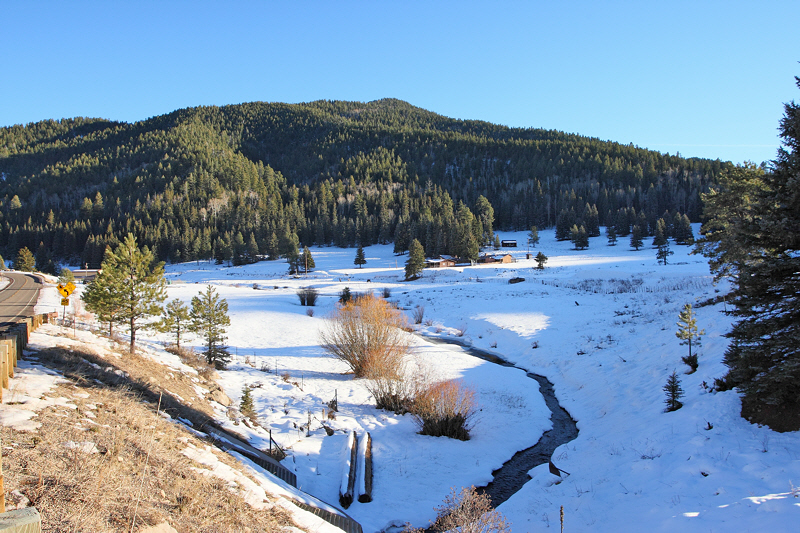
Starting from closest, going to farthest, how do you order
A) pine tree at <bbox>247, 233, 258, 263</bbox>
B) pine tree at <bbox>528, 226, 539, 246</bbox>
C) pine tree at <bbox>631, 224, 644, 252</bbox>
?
1. pine tree at <bbox>631, 224, 644, 252</bbox>
2. pine tree at <bbox>247, 233, 258, 263</bbox>
3. pine tree at <bbox>528, 226, 539, 246</bbox>

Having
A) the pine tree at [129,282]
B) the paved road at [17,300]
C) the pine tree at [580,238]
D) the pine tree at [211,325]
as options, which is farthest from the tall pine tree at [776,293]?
the pine tree at [580,238]

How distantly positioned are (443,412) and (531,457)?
10.9 ft

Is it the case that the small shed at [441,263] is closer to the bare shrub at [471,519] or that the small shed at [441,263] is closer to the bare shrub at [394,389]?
the bare shrub at [394,389]

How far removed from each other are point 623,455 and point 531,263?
6743cm

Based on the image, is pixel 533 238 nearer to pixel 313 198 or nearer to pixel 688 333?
pixel 313 198

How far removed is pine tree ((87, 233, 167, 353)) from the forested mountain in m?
67.5

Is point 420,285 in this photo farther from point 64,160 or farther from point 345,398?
point 64,160

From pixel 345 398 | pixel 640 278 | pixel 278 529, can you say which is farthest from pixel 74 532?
pixel 640 278

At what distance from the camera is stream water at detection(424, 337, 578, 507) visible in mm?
12000

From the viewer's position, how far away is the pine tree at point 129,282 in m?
16.4

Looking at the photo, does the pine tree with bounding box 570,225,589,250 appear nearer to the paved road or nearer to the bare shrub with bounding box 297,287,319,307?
the bare shrub with bounding box 297,287,319,307

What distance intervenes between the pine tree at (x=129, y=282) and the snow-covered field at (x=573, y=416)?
5.01 m

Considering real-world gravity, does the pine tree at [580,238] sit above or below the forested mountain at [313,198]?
below

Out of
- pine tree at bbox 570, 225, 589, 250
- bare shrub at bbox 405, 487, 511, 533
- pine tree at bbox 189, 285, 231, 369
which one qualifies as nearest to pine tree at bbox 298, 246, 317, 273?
pine tree at bbox 189, 285, 231, 369
